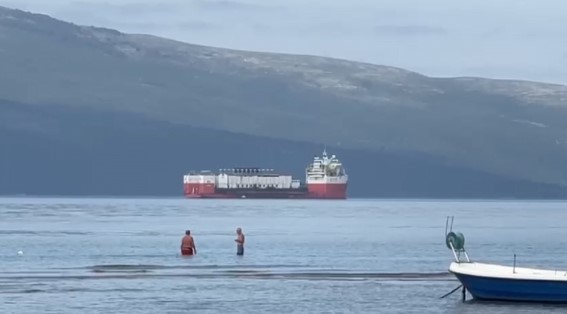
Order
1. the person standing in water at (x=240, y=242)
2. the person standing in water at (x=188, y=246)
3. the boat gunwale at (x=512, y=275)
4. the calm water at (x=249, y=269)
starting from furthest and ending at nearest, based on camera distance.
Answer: the person standing in water at (x=188, y=246), the person standing in water at (x=240, y=242), the calm water at (x=249, y=269), the boat gunwale at (x=512, y=275)

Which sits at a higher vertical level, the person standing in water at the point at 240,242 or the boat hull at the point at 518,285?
the person standing in water at the point at 240,242

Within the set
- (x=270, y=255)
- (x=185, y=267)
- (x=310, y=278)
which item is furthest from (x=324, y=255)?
(x=310, y=278)

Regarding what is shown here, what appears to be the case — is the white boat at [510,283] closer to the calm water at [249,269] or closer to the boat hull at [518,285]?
the boat hull at [518,285]

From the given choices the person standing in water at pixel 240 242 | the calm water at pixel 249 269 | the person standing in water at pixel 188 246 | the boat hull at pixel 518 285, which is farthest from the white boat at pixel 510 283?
the person standing in water at pixel 188 246

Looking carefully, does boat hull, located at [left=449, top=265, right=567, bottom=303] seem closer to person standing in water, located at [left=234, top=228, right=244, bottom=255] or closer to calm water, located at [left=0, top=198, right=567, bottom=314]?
calm water, located at [left=0, top=198, right=567, bottom=314]

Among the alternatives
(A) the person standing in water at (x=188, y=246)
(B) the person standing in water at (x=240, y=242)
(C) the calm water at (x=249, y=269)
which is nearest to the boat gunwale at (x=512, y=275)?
(C) the calm water at (x=249, y=269)

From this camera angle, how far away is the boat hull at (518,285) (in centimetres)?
5019

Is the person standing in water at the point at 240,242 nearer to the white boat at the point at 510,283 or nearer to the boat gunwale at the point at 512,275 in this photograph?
the white boat at the point at 510,283

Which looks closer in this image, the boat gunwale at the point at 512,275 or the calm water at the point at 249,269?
the boat gunwale at the point at 512,275

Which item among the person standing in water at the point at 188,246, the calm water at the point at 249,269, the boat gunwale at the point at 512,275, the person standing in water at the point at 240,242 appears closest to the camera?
the boat gunwale at the point at 512,275

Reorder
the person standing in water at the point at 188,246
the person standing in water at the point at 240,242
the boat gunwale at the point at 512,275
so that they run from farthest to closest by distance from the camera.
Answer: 1. the person standing in water at the point at 188,246
2. the person standing in water at the point at 240,242
3. the boat gunwale at the point at 512,275

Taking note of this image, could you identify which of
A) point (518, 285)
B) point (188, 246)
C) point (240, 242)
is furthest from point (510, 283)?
point (188, 246)

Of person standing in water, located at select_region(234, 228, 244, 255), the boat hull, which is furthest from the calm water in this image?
person standing in water, located at select_region(234, 228, 244, 255)

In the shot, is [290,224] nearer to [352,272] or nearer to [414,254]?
[414,254]
